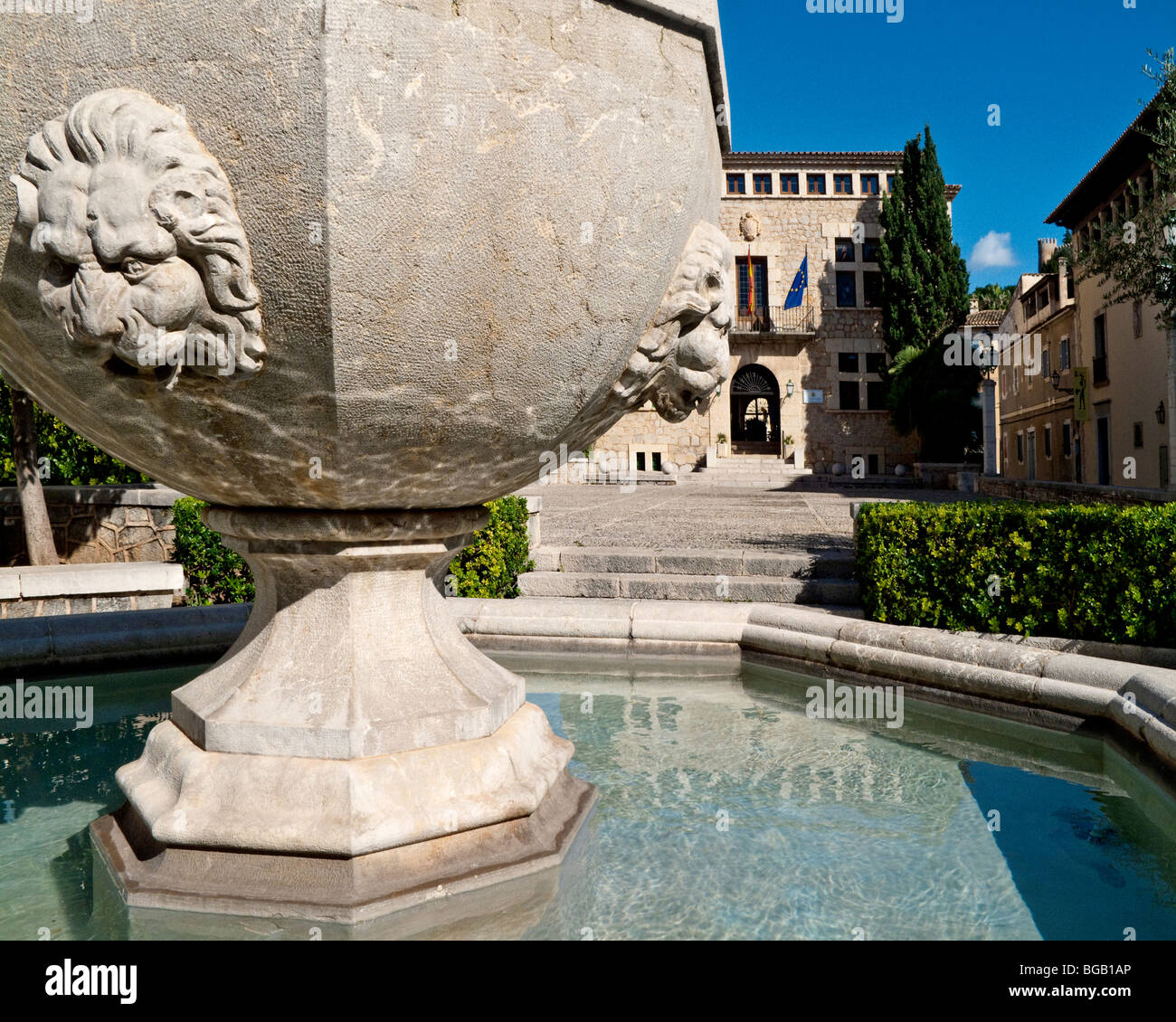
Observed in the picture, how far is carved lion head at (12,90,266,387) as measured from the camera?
5.54 feet

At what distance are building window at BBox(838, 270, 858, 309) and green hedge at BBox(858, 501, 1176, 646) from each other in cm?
2822

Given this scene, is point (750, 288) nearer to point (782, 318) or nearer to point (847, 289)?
point (782, 318)

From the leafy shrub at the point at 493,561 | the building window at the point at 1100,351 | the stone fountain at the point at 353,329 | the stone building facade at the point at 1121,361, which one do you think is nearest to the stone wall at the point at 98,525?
the leafy shrub at the point at 493,561

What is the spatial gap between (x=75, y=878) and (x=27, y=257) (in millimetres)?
1560

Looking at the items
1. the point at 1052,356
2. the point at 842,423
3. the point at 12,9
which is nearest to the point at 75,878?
the point at 12,9

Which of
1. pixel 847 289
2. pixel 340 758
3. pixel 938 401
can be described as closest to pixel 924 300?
pixel 938 401

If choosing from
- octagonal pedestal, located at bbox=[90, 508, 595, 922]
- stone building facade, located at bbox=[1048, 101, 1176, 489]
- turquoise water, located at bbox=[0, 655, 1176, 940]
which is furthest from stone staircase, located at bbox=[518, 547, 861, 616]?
stone building facade, located at bbox=[1048, 101, 1176, 489]

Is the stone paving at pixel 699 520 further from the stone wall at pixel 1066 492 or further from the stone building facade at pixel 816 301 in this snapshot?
the stone building facade at pixel 816 301

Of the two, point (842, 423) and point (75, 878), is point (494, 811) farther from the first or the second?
point (842, 423)

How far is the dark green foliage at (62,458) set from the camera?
7759mm

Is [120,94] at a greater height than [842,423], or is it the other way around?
[842,423]

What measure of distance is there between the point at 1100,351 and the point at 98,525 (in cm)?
2209

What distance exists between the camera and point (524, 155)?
1848 mm

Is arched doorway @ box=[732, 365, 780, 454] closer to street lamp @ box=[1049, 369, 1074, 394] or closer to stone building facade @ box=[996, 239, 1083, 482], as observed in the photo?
stone building facade @ box=[996, 239, 1083, 482]
